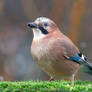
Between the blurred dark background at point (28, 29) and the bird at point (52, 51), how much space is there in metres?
3.91

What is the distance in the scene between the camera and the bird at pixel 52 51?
745 centimetres

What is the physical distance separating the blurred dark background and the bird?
12.8 feet

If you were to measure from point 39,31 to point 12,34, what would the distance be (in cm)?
1011

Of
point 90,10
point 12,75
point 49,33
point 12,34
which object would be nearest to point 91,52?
point 90,10

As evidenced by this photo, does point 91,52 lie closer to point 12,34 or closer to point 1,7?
point 1,7

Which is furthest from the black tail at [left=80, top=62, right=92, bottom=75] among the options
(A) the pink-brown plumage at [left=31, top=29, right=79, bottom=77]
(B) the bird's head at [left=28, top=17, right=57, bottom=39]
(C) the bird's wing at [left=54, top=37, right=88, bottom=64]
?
(B) the bird's head at [left=28, top=17, right=57, bottom=39]

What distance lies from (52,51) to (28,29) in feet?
27.1

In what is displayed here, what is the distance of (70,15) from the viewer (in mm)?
12992

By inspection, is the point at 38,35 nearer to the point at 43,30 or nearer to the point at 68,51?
the point at 43,30

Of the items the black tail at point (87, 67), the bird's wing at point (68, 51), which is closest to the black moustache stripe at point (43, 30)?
the bird's wing at point (68, 51)

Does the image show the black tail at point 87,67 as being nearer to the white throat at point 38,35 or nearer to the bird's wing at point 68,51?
the bird's wing at point 68,51

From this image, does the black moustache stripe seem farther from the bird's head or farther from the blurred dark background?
the blurred dark background

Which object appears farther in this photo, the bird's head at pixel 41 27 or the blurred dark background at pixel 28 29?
the blurred dark background at pixel 28 29

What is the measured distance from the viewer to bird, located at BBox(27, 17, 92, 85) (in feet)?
24.4
